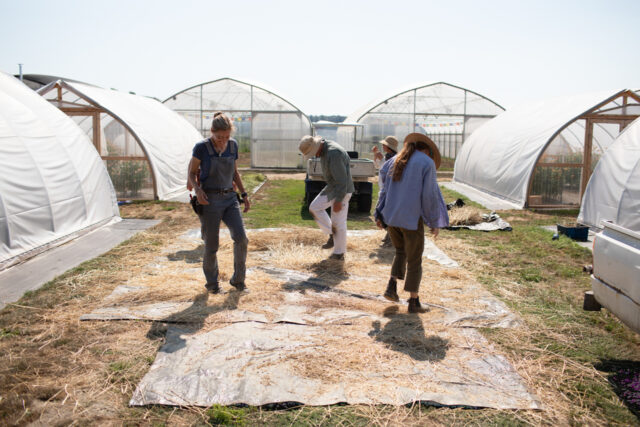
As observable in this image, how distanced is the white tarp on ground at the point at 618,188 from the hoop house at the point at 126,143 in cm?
962

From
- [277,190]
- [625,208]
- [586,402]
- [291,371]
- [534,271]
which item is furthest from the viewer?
[277,190]

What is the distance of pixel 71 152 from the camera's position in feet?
30.3

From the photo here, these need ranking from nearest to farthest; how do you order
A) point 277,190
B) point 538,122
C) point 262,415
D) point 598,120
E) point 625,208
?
point 262,415
point 625,208
point 598,120
point 538,122
point 277,190

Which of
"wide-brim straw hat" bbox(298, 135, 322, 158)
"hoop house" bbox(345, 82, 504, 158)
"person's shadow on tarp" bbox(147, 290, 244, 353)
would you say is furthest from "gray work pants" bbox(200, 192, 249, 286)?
"hoop house" bbox(345, 82, 504, 158)

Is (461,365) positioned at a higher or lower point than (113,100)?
lower

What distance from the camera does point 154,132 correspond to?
14539 millimetres

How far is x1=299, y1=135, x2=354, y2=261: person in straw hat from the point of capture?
6.55 meters

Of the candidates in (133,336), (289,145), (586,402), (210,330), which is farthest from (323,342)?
(289,145)

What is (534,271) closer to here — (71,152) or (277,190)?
(71,152)

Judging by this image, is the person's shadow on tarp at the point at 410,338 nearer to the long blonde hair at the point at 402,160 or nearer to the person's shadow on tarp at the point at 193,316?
the long blonde hair at the point at 402,160

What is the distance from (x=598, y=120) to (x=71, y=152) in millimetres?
12370

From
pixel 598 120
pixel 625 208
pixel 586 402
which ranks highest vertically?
pixel 598 120

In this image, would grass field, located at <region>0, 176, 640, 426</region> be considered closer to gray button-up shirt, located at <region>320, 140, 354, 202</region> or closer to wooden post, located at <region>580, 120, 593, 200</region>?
gray button-up shirt, located at <region>320, 140, 354, 202</region>

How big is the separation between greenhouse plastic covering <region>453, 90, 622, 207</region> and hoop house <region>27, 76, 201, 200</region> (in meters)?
8.74
